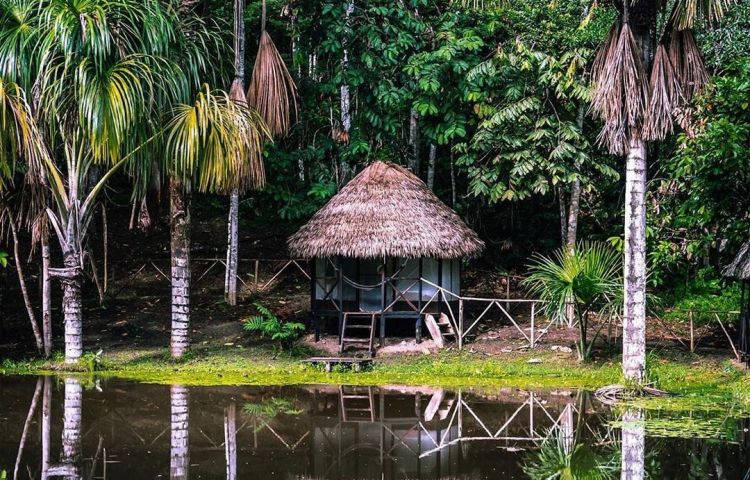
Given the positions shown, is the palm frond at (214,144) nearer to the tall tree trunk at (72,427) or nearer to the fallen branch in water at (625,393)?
the tall tree trunk at (72,427)

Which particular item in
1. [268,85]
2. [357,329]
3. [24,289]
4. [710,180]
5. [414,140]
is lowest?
[357,329]

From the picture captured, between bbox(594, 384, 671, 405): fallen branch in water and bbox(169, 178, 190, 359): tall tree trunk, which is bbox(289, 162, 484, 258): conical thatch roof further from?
bbox(594, 384, 671, 405): fallen branch in water

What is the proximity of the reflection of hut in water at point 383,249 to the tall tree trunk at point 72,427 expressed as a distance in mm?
4616

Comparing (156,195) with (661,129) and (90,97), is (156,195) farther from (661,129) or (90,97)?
(661,129)

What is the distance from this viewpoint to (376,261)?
1808cm

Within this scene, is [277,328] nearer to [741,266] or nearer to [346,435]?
[346,435]

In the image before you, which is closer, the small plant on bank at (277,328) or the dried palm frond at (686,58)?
the dried palm frond at (686,58)

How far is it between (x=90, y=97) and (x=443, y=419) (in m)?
6.54

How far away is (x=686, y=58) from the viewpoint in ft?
41.8

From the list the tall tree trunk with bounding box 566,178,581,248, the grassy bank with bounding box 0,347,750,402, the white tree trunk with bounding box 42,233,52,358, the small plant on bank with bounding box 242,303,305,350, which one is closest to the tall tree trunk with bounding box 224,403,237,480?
the grassy bank with bounding box 0,347,750,402

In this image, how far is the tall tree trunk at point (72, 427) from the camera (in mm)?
9688

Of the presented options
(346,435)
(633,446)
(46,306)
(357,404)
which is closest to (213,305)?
→ (46,306)

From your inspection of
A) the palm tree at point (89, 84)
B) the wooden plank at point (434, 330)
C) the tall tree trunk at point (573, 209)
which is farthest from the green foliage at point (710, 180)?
the palm tree at point (89, 84)

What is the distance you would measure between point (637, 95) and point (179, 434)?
6.73 meters
